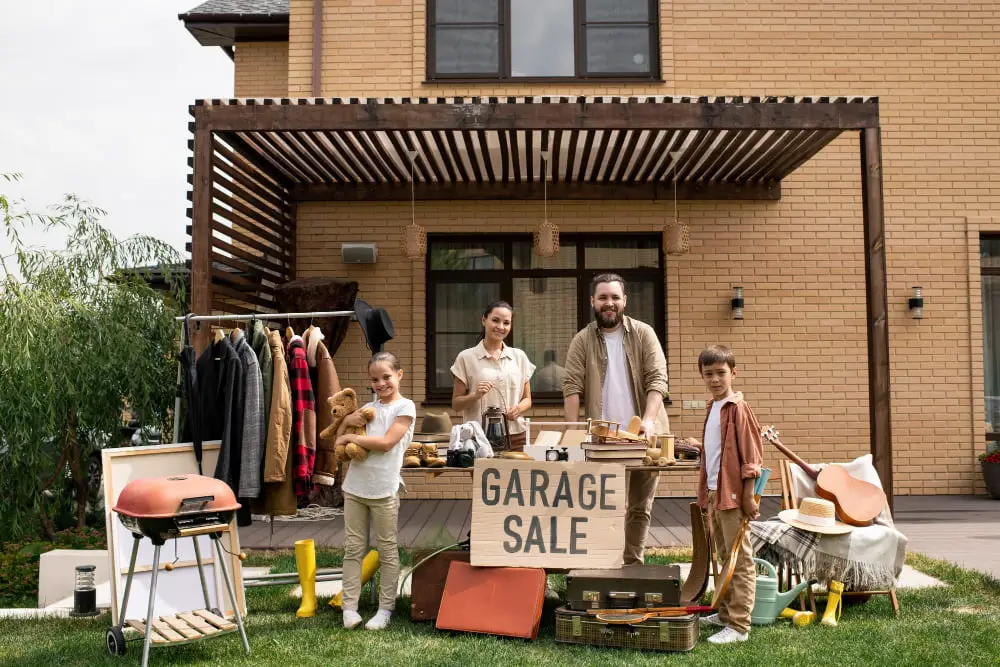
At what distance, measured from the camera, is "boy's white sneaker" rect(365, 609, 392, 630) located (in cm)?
471

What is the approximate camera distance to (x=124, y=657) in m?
4.33

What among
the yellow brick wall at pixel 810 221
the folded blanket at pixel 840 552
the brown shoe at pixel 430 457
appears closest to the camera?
the folded blanket at pixel 840 552

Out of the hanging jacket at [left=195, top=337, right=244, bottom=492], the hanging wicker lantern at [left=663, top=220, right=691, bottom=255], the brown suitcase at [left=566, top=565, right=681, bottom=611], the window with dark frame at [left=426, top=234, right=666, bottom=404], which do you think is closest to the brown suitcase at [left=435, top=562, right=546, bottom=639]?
the brown suitcase at [left=566, top=565, right=681, bottom=611]

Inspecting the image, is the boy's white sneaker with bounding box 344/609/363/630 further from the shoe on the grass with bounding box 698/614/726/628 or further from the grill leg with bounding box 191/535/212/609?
the shoe on the grass with bounding box 698/614/726/628

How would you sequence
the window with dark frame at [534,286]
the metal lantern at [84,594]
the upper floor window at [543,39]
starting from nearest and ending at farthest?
the metal lantern at [84,594]
the window with dark frame at [534,286]
the upper floor window at [543,39]

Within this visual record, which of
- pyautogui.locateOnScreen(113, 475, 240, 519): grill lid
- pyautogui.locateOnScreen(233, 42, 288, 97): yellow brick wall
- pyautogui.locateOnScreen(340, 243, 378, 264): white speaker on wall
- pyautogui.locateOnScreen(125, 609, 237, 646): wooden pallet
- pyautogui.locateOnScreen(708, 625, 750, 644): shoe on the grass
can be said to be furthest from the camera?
pyautogui.locateOnScreen(233, 42, 288, 97): yellow brick wall

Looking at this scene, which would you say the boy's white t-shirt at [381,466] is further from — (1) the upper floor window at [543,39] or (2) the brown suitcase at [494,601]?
(1) the upper floor window at [543,39]

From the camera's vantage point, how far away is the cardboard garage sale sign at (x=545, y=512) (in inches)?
185

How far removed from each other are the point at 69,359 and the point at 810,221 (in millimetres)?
7020

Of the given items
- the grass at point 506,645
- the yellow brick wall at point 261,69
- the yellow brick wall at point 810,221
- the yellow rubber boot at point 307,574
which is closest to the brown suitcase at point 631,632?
the grass at point 506,645

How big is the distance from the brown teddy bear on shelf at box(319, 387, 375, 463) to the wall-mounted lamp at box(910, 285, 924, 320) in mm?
6613

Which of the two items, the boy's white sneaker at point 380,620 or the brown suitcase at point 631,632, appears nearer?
the brown suitcase at point 631,632

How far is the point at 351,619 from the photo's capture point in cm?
476

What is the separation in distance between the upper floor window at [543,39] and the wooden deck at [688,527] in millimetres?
4479
